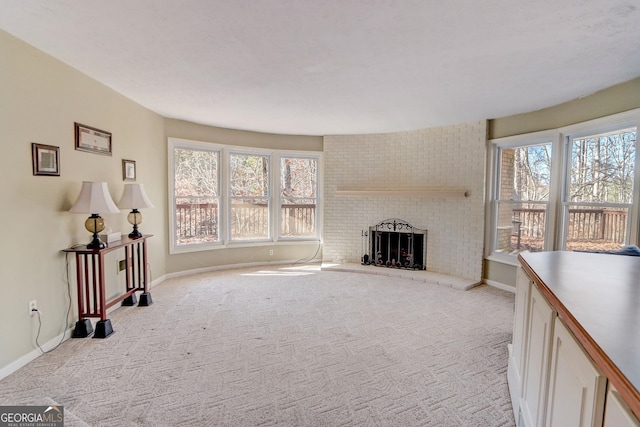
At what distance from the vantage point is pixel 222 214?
533 centimetres

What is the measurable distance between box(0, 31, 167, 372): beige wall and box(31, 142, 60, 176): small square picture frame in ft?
0.13

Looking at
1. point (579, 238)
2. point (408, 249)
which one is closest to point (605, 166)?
point (579, 238)

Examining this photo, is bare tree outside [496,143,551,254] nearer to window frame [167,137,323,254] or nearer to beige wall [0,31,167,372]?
window frame [167,137,323,254]

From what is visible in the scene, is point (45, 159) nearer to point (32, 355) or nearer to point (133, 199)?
point (133, 199)

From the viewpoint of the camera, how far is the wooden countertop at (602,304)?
79 centimetres

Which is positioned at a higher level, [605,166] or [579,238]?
[605,166]

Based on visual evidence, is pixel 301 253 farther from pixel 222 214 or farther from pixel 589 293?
pixel 589 293

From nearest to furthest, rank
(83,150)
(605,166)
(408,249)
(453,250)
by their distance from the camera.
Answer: (83,150) → (605,166) → (453,250) → (408,249)

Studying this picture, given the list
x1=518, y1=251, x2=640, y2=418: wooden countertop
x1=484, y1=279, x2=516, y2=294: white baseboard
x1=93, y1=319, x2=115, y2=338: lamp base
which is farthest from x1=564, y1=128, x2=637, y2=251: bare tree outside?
x1=93, y1=319, x2=115, y2=338: lamp base

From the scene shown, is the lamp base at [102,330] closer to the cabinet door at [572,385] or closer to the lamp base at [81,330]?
the lamp base at [81,330]

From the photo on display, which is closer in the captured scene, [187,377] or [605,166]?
[187,377]

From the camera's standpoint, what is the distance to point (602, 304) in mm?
1192

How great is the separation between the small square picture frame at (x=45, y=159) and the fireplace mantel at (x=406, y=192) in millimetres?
3991

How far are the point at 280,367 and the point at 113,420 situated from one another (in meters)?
1.07
